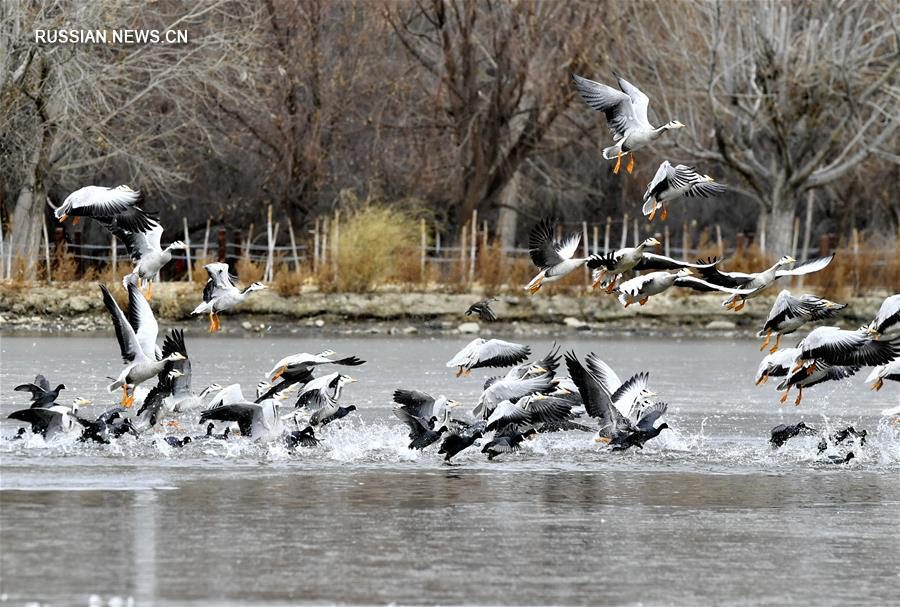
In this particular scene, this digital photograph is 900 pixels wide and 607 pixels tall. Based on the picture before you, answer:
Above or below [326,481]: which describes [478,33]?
above

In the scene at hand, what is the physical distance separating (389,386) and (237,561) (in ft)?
36.3

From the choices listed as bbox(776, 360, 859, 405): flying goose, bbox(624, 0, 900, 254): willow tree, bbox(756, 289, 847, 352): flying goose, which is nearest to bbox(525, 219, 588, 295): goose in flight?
bbox(756, 289, 847, 352): flying goose

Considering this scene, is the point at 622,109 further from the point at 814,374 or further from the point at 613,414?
the point at 814,374

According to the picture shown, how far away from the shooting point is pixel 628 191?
47156 mm

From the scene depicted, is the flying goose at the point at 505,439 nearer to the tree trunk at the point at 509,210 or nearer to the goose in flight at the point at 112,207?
the goose in flight at the point at 112,207

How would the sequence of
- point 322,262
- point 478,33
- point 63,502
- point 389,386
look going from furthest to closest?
1. point 478,33
2. point 322,262
3. point 389,386
4. point 63,502

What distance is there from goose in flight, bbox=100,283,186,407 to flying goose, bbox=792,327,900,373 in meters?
5.50

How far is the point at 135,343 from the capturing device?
14.6m

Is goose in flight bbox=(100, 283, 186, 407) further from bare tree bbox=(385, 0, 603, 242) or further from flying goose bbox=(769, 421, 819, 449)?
bare tree bbox=(385, 0, 603, 242)

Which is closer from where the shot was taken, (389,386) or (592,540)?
(592,540)

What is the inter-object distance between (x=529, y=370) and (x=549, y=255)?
1049 mm

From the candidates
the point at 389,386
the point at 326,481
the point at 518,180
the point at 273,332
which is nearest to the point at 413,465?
the point at 326,481

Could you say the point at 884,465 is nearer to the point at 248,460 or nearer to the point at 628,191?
the point at 248,460

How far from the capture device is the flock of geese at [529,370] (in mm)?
14109
